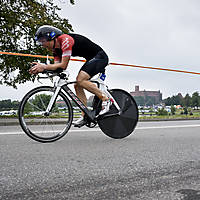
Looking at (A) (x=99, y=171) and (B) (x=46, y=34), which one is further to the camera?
(B) (x=46, y=34)

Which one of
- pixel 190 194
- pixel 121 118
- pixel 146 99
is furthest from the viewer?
pixel 146 99

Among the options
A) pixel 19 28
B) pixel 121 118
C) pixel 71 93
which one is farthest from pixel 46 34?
pixel 19 28

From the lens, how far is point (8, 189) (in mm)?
1991

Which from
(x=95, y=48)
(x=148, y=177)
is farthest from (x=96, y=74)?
(x=148, y=177)

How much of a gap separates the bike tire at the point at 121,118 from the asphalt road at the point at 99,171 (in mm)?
731

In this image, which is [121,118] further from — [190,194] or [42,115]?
[190,194]

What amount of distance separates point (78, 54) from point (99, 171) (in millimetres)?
2252

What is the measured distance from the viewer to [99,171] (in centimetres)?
255

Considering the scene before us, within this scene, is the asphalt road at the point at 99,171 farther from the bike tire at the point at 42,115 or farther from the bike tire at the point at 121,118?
the bike tire at the point at 121,118

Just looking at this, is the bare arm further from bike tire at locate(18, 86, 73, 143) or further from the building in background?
the building in background

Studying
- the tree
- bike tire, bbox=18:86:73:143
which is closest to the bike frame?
bike tire, bbox=18:86:73:143

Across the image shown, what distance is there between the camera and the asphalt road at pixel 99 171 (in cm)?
193

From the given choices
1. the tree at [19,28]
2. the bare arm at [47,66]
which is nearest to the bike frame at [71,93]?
the bare arm at [47,66]

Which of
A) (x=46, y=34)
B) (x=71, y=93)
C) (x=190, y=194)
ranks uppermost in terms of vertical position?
(x=46, y=34)
